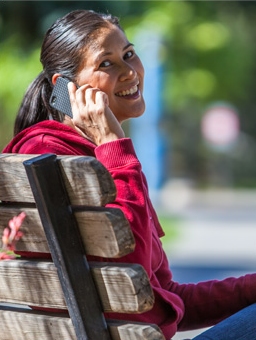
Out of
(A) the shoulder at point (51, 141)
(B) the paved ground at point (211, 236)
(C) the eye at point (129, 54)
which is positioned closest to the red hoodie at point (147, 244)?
(A) the shoulder at point (51, 141)

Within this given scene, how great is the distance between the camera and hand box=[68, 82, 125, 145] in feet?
8.50

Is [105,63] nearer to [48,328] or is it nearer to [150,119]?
[48,328]

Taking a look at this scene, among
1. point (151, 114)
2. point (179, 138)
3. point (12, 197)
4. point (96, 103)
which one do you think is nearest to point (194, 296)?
point (96, 103)

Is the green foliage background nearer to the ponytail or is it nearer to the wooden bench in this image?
the ponytail

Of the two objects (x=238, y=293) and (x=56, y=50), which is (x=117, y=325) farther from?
(x=56, y=50)

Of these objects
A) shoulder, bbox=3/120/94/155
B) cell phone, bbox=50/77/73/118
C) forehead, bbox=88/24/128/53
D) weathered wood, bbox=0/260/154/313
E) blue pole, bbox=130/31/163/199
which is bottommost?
blue pole, bbox=130/31/163/199

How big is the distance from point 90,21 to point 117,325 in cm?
116

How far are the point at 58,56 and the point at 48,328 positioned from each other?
1049 millimetres

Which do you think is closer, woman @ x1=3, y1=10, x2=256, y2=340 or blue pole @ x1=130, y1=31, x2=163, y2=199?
woman @ x1=3, y1=10, x2=256, y2=340

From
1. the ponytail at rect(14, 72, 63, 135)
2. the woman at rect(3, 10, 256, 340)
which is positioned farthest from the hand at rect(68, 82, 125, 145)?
the ponytail at rect(14, 72, 63, 135)

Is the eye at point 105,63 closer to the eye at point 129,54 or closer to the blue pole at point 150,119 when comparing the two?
the eye at point 129,54

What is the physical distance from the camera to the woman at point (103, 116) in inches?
105

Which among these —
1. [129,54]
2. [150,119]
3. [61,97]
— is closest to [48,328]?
[61,97]

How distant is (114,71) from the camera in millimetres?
2998
